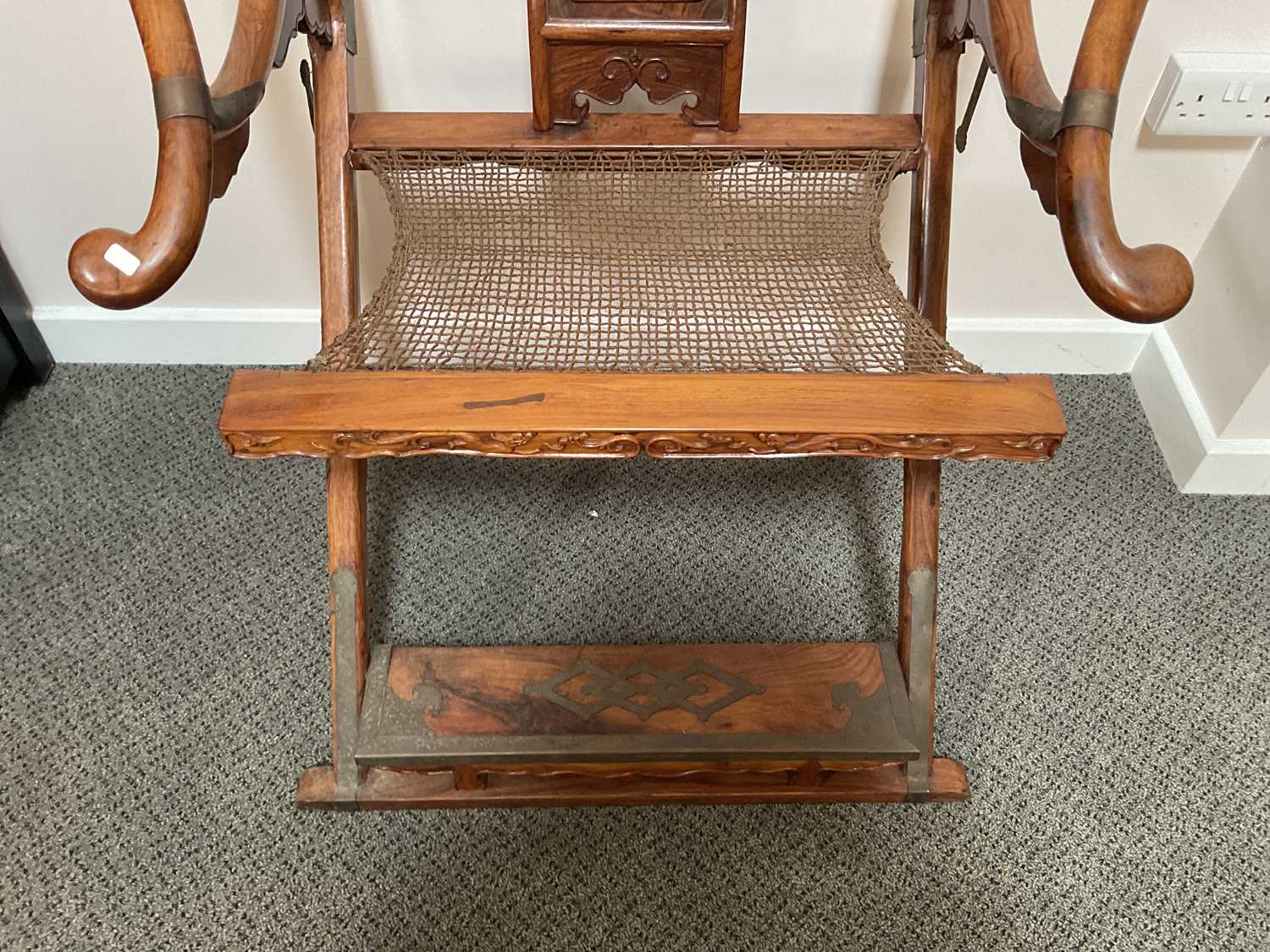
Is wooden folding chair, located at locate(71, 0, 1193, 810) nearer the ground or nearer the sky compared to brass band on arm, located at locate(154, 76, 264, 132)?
nearer the ground

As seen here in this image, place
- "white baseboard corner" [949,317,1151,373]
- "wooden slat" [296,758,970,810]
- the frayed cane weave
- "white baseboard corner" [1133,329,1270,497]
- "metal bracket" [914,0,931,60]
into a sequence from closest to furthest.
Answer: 1. the frayed cane weave
2. "metal bracket" [914,0,931,60]
3. "wooden slat" [296,758,970,810]
4. "white baseboard corner" [1133,329,1270,497]
5. "white baseboard corner" [949,317,1151,373]

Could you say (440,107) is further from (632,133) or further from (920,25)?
(920,25)

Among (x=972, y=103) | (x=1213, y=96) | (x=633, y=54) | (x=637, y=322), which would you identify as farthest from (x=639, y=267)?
(x=1213, y=96)

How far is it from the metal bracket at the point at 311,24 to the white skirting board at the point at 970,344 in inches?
21.2

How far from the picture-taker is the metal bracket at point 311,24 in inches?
31.2

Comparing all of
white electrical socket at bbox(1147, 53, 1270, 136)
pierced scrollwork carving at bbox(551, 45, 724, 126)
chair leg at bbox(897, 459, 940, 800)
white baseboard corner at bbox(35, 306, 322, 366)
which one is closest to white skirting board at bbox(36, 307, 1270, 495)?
white baseboard corner at bbox(35, 306, 322, 366)

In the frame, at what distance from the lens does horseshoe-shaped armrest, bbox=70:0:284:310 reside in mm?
618

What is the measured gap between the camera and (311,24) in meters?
0.83

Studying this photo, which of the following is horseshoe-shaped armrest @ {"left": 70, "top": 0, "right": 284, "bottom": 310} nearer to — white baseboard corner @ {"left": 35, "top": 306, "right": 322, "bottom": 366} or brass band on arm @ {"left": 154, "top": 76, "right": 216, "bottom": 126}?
brass band on arm @ {"left": 154, "top": 76, "right": 216, "bottom": 126}

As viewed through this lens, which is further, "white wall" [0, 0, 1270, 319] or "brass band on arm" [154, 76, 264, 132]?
"white wall" [0, 0, 1270, 319]

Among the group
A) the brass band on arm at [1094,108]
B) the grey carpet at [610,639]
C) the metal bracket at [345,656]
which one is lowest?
the grey carpet at [610,639]

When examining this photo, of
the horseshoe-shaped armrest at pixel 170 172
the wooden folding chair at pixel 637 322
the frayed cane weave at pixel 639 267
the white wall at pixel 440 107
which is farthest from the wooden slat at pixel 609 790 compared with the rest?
the white wall at pixel 440 107

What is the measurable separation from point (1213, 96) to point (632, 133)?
2.21 feet

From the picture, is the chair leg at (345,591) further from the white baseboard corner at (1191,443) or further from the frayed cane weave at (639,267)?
the white baseboard corner at (1191,443)
